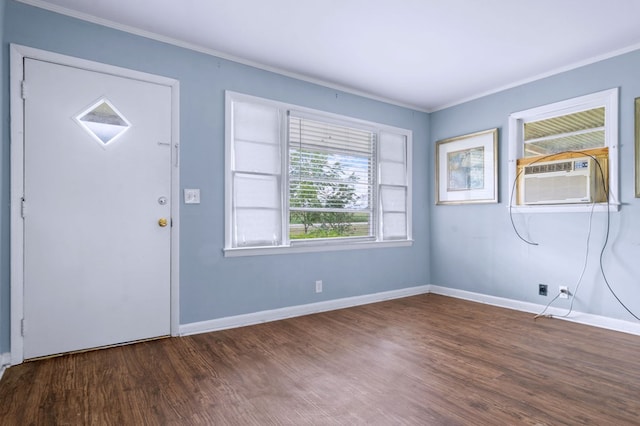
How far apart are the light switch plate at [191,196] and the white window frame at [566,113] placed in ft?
11.1

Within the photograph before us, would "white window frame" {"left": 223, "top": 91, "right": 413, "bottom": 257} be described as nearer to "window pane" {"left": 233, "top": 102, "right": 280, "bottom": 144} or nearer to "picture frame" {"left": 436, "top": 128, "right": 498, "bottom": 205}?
"window pane" {"left": 233, "top": 102, "right": 280, "bottom": 144}

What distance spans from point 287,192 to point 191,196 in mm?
975

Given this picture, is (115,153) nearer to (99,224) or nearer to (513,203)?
(99,224)

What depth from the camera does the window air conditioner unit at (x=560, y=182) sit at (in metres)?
3.34

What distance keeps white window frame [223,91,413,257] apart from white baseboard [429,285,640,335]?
849mm

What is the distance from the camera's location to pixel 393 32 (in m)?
2.85

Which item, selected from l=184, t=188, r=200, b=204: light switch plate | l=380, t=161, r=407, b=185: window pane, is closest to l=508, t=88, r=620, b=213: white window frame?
l=380, t=161, r=407, b=185: window pane

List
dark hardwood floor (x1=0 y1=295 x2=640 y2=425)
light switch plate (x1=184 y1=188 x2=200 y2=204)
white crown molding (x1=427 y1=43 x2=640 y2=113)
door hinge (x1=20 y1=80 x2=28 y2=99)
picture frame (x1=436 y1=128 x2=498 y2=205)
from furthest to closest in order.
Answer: picture frame (x1=436 y1=128 x2=498 y2=205)
white crown molding (x1=427 y1=43 x2=640 y2=113)
light switch plate (x1=184 y1=188 x2=200 y2=204)
door hinge (x1=20 y1=80 x2=28 y2=99)
dark hardwood floor (x1=0 y1=295 x2=640 y2=425)

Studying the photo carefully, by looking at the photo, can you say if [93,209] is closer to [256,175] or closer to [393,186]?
[256,175]

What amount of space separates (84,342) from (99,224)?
2.92 feet

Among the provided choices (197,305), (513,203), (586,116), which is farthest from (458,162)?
(197,305)

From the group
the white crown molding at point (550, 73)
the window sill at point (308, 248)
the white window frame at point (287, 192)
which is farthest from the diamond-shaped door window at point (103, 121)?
the white crown molding at point (550, 73)

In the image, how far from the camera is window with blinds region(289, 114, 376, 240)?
3727 millimetres

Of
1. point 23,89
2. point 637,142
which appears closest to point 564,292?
point 637,142
